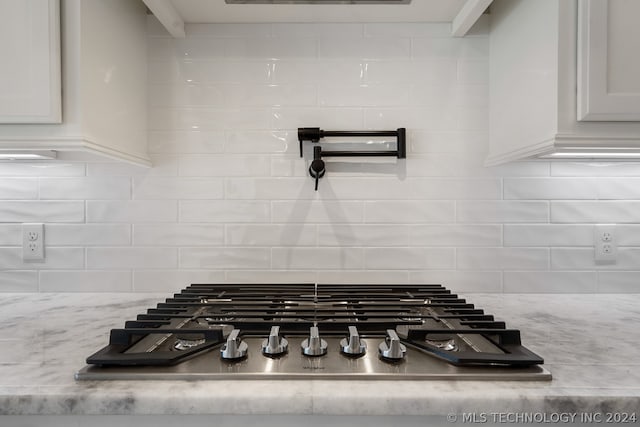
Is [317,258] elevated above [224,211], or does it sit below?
below

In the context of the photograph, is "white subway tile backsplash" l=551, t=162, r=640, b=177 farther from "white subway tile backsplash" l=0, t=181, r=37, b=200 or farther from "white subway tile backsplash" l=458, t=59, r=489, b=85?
"white subway tile backsplash" l=0, t=181, r=37, b=200

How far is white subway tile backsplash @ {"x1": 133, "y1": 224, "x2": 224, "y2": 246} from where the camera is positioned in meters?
1.41

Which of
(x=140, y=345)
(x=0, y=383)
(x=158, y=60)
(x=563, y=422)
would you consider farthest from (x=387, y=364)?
(x=158, y=60)

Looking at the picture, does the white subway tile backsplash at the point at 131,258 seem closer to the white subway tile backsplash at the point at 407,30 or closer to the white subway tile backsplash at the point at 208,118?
the white subway tile backsplash at the point at 208,118

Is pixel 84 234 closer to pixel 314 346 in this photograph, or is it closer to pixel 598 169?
pixel 314 346

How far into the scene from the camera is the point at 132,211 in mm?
1402

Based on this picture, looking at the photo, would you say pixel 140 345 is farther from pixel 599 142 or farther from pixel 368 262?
pixel 599 142

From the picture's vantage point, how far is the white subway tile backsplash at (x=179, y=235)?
1405mm

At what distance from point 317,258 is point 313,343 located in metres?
0.64

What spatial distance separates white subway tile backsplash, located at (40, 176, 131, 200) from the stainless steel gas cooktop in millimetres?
500

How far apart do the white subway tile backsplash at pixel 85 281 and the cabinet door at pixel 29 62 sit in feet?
1.95

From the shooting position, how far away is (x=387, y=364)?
746mm

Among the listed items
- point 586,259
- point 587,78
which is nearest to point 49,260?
point 587,78

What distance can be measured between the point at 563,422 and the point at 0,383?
0.92 meters
